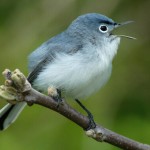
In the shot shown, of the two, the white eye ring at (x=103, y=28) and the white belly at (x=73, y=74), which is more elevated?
the white eye ring at (x=103, y=28)

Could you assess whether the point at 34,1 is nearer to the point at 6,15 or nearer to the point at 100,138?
the point at 6,15

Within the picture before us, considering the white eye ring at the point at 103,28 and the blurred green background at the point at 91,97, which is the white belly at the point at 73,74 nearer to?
the white eye ring at the point at 103,28

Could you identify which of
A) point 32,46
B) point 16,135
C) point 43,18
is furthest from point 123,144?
point 43,18

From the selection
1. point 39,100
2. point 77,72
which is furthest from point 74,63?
point 39,100

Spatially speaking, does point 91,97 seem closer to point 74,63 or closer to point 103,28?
point 103,28

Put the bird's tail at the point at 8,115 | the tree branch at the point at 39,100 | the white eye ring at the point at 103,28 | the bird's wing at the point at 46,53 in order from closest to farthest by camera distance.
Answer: the tree branch at the point at 39,100
the bird's tail at the point at 8,115
the bird's wing at the point at 46,53
the white eye ring at the point at 103,28

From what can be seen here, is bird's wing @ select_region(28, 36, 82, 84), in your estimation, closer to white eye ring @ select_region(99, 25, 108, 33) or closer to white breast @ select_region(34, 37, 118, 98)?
white breast @ select_region(34, 37, 118, 98)

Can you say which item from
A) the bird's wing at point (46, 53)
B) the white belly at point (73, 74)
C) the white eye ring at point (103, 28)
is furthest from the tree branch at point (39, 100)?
the white eye ring at point (103, 28)
